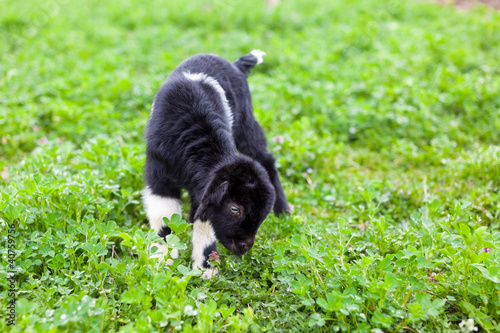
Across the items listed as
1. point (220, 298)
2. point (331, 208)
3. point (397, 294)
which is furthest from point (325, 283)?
point (331, 208)

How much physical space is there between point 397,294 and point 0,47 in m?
8.56

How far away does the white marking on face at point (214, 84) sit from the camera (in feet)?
11.9

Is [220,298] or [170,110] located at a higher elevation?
[170,110]

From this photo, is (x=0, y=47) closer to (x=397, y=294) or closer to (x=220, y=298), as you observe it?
(x=220, y=298)

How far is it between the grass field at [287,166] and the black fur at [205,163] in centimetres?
32

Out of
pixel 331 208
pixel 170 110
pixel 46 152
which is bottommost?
pixel 331 208

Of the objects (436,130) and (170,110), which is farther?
(436,130)

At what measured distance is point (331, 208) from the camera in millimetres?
4465

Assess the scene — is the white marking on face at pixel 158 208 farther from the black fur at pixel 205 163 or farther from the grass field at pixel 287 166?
the grass field at pixel 287 166

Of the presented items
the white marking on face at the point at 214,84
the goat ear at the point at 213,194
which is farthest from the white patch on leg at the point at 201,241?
the white marking on face at the point at 214,84

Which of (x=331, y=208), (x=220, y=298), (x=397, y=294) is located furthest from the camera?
(x=331, y=208)

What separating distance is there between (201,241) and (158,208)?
1.50 feet

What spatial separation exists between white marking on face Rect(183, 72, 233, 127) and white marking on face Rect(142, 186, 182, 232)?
0.92 meters

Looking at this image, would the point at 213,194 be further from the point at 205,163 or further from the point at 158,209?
the point at 158,209
